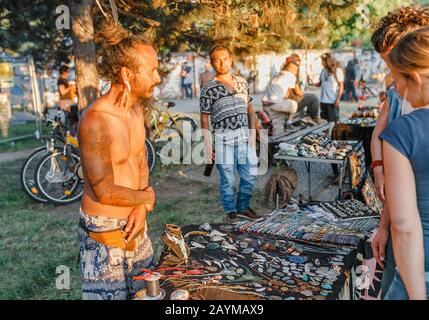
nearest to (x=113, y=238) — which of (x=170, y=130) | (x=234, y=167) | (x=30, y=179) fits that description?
(x=234, y=167)

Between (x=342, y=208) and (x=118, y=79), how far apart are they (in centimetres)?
235

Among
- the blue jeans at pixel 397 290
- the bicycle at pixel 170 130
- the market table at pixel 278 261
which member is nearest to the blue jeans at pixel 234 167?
the market table at pixel 278 261

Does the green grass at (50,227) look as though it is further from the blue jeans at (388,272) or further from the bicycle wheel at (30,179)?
the blue jeans at (388,272)

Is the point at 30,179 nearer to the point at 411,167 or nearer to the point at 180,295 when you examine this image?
the point at 180,295

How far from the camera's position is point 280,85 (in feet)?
26.9

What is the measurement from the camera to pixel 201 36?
7.55 m

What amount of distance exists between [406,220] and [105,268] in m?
1.54

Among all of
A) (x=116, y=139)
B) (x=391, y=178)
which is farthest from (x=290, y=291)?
(x=116, y=139)

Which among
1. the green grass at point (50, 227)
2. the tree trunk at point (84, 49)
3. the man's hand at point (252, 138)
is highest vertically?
the tree trunk at point (84, 49)

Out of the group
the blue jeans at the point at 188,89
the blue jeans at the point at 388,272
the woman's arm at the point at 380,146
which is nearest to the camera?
the blue jeans at the point at 388,272

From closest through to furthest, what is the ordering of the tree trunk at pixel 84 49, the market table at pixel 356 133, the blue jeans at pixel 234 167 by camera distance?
the blue jeans at pixel 234 167
the tree trunk at pixel 84 49
the market table at pixel 356 133

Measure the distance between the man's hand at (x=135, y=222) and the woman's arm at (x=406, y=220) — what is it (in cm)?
138

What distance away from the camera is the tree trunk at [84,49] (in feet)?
21.0

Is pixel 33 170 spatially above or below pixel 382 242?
below
